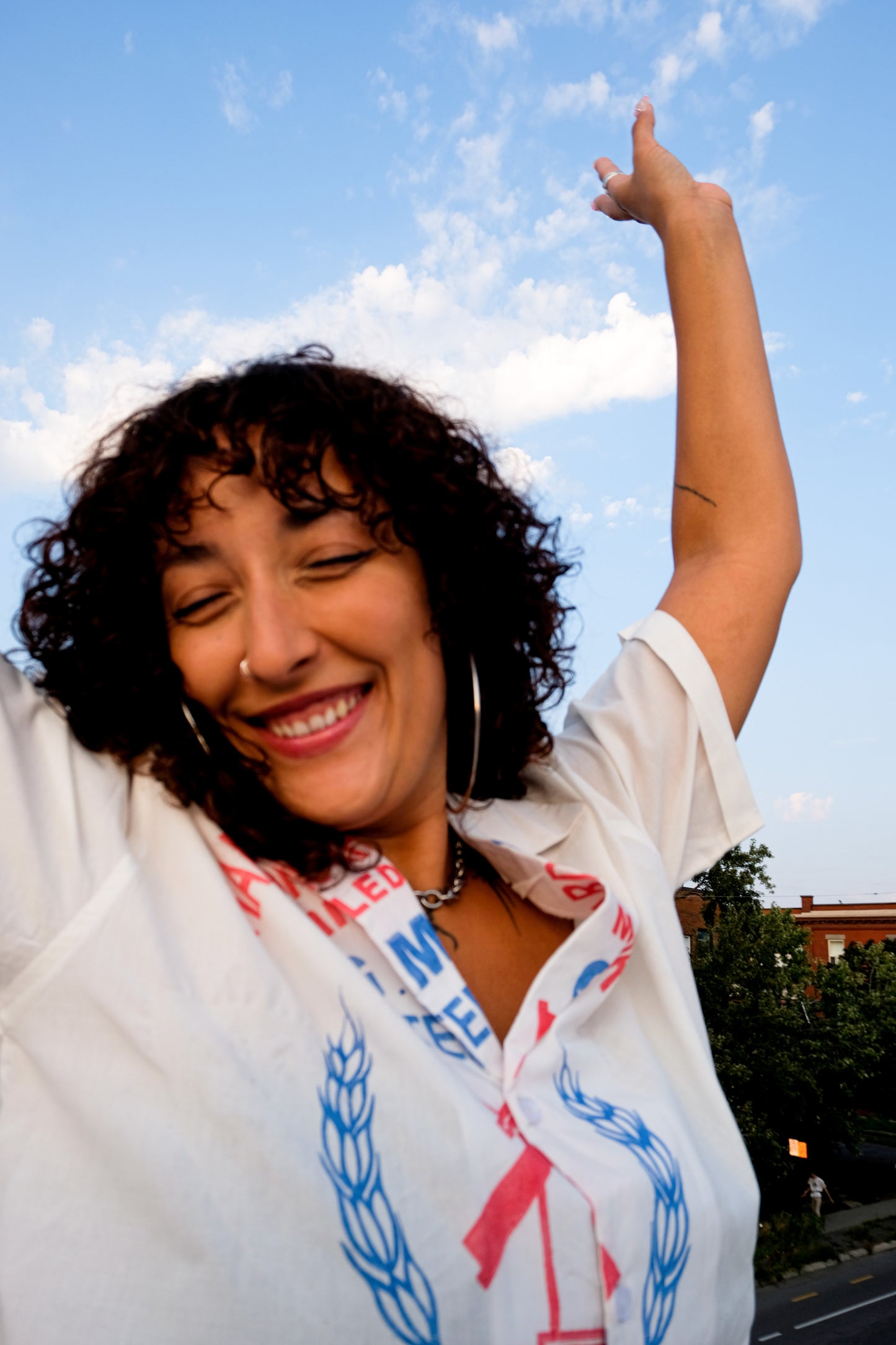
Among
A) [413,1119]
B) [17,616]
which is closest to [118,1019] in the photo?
[413,1119]

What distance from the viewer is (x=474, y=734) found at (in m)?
1.90

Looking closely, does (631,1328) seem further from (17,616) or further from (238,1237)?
(17,616)

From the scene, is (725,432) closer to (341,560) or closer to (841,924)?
(341,560)

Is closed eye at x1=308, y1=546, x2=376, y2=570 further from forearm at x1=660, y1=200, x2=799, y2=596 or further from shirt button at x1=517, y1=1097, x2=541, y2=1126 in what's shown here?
forearm at x1=660, y1=200, x2=799, y2=596

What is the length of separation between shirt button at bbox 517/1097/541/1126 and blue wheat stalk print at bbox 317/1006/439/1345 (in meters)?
0.23

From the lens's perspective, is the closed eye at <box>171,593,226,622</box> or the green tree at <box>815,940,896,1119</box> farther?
the green tree at <box>815,940,896,1119</box>

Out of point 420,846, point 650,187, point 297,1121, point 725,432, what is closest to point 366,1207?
point 297,1121

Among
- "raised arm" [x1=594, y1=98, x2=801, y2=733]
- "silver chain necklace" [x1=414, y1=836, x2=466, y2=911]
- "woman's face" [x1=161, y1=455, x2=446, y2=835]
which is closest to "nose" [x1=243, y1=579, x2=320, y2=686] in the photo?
"woman's face" [x1=161, y1=455, x2=446, y2=835]

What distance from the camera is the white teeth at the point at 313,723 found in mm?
1502

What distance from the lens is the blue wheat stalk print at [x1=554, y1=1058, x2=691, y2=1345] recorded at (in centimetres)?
132

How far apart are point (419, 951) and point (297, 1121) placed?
313 mm

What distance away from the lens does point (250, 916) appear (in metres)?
1.38

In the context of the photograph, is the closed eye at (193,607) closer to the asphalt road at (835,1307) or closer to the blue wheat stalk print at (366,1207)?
the blue wheat stalk print at (366,1207)

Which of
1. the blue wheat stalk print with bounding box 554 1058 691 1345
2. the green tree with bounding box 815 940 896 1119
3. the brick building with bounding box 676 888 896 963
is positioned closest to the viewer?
the blue wheat stalk print with bounding box 554 1058 691 1345
